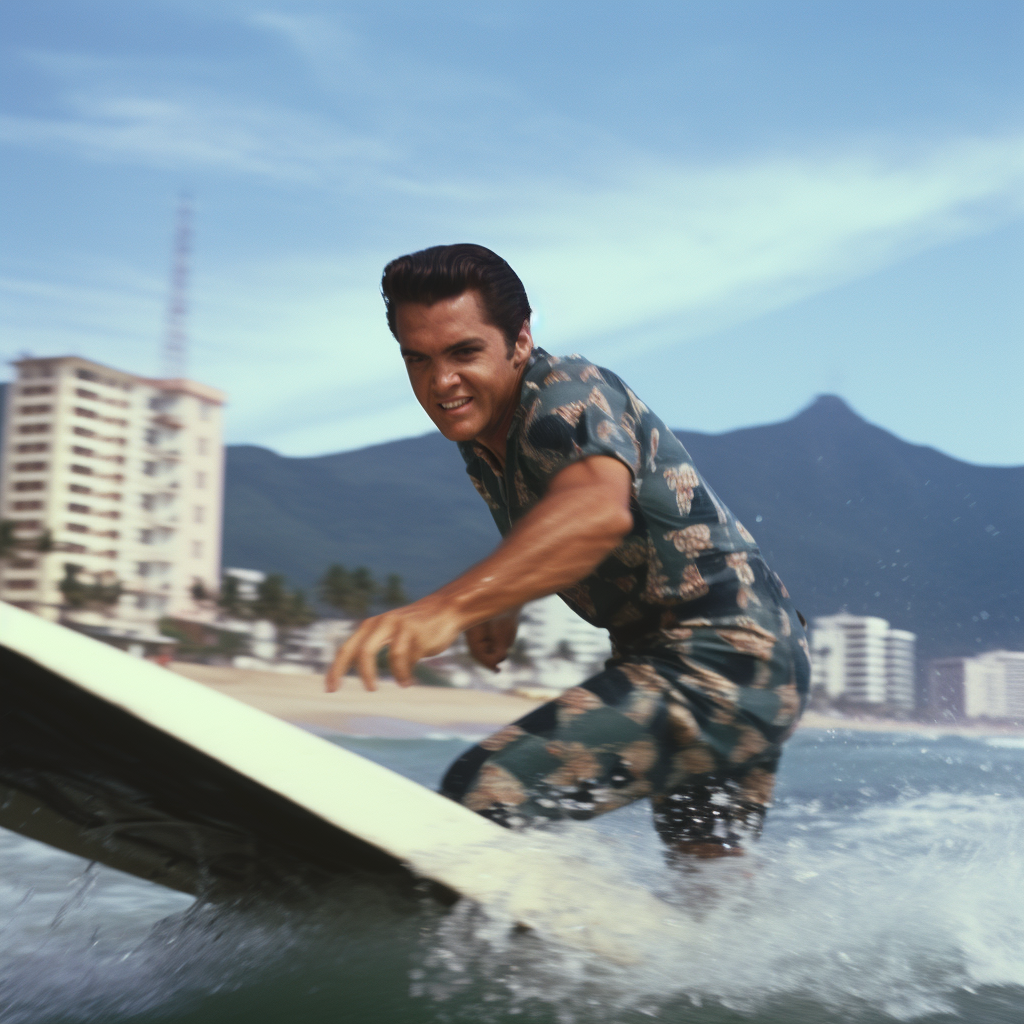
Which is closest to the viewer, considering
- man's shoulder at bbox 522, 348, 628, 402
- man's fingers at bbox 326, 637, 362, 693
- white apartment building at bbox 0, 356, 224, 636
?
man's fingers at bbox 326, 637, 362, 693

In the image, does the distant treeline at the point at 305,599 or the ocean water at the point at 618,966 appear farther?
the distant treeline at the point at 305,599

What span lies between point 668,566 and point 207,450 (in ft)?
173

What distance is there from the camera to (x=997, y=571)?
6956 cm

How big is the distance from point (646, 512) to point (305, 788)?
1.52ft

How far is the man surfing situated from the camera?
1.28 m

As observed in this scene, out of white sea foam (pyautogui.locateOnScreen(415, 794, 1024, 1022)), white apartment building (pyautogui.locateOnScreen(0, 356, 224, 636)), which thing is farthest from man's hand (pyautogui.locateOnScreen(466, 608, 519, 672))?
white apartment building (pyautogui.locateOnScreen(0, 356, 224, 636))

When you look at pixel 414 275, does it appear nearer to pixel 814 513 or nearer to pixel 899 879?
pixel 899 879

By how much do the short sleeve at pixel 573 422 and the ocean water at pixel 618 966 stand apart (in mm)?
385

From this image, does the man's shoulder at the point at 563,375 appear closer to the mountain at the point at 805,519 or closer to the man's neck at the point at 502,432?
the man's neck at the point at 502,432

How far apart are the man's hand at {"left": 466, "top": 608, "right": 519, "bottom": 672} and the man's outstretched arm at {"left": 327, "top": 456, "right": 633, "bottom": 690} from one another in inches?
17.4

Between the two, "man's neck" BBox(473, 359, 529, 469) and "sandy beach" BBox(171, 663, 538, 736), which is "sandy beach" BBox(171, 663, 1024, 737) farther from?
"man's neck" BBox(473, 359, 529, 469)

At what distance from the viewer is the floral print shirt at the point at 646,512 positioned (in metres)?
1.30

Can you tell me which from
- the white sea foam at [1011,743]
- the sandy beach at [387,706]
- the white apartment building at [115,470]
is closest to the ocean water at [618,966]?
the white sea foam at [1011,743]

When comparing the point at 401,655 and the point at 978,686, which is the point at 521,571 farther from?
the point at 978,686
